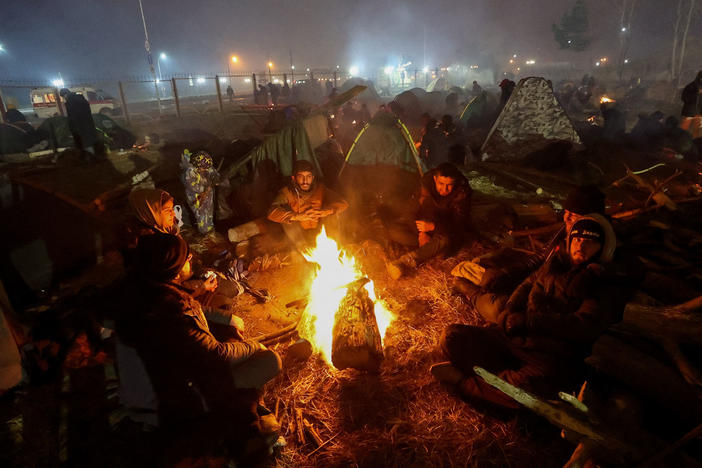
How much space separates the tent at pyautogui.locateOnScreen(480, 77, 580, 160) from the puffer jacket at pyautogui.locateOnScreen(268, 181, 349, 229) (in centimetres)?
686

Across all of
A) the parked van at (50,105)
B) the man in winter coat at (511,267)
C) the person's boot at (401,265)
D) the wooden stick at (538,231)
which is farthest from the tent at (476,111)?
the parked van at (50,105)

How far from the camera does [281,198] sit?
229 inches

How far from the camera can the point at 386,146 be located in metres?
7.40

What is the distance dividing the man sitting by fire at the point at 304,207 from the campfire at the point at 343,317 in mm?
892

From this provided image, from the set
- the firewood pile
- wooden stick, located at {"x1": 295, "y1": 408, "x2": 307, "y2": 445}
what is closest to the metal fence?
Result: wooden stick, located at {"x1": 295, "y1": 408, "x2": 307, "y2": 445}

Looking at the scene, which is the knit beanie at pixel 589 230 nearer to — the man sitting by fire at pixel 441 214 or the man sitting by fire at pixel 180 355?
the man sitting by fire at pixel 441 214

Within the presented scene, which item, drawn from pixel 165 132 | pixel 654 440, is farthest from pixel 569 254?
pixel 165 132

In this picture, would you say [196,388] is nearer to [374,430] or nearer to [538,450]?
[374,430]

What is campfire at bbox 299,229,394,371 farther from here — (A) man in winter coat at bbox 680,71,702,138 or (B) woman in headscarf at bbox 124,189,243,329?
(A) man in winter coat at bbox 680,71,702,138

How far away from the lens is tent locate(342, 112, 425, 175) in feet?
24.1

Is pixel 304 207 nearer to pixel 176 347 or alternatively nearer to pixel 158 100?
pixel 176 347

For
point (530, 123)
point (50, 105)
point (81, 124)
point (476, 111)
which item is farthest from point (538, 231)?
point (50, 105)

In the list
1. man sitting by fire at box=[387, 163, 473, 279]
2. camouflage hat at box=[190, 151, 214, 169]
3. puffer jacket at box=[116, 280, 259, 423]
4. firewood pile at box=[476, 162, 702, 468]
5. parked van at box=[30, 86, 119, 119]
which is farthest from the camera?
parked van at box=[30, 86, 119, 119]

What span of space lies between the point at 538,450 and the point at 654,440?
31.4 inches
